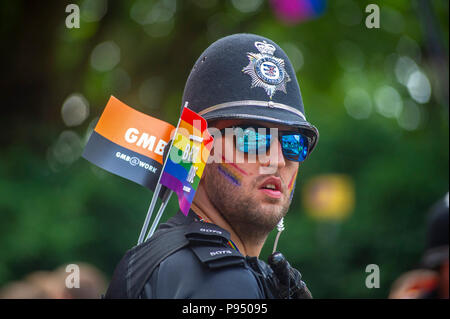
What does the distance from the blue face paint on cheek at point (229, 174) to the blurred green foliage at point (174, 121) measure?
5.33 m

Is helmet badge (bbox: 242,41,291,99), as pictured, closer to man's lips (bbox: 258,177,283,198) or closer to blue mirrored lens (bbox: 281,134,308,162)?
blue mirrored lens (bbox: 281,134,308,162)

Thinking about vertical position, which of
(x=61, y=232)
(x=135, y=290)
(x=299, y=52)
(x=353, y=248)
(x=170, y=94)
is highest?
(x=299, y=52)

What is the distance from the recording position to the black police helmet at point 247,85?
279 cm

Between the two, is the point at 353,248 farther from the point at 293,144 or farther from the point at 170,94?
the point at 293,144

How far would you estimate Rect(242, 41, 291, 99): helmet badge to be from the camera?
112 inches

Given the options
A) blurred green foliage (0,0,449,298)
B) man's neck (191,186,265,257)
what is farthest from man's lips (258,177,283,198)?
blurred green foliage (0,0,449,298)

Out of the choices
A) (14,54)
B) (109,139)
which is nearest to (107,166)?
(109,139)

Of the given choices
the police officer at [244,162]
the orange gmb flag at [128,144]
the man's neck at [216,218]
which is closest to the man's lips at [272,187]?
the police officer at [244,162]

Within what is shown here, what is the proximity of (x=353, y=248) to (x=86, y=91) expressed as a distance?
540 cm

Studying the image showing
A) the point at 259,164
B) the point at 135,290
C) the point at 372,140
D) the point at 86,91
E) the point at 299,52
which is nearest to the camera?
the point at 135,290

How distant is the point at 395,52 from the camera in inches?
439

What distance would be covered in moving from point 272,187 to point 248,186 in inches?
4.7

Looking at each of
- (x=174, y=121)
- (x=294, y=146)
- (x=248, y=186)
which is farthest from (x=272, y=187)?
(x=174, y=121)

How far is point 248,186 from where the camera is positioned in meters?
2.80
